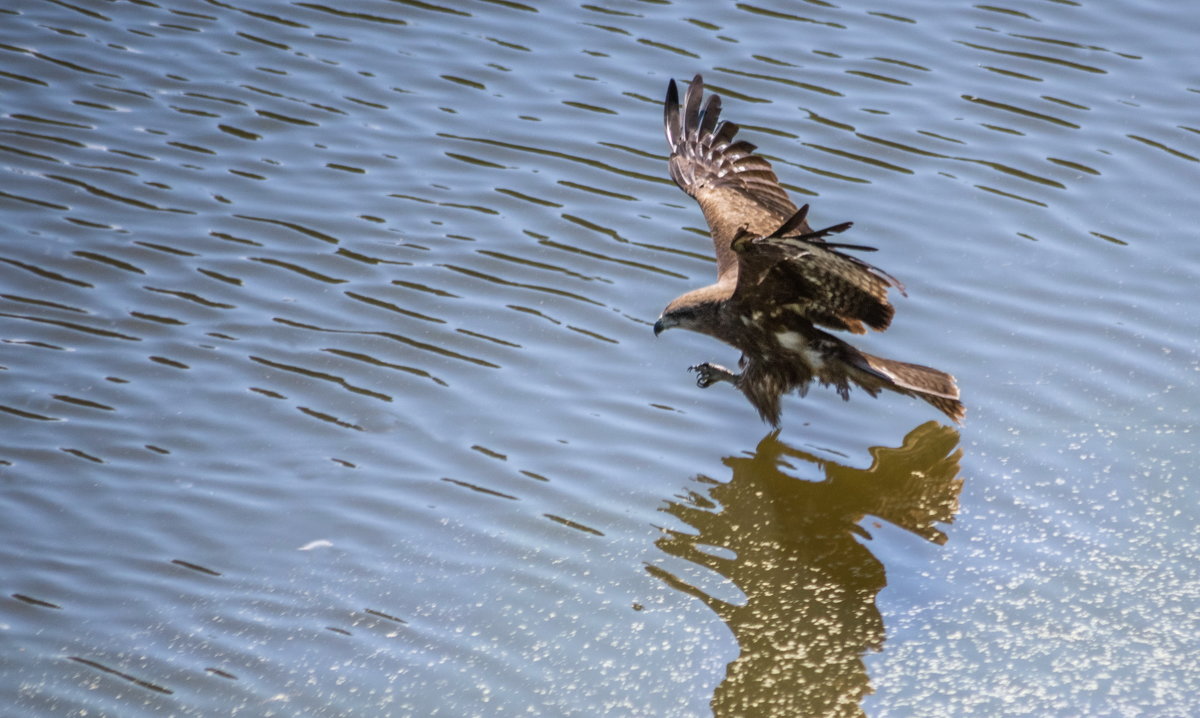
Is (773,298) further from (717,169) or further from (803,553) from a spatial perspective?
(717,169)

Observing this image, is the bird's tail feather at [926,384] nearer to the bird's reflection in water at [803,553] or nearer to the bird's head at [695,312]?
the bird's reflection in water at [803,553]

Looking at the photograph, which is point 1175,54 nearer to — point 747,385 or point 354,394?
point 747,385

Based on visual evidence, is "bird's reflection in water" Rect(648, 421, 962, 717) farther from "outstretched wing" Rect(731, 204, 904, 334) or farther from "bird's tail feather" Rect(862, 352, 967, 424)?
"outstretched wing" Rect(731, 204, 904, 334)

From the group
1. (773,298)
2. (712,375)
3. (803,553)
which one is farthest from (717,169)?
(803,553)

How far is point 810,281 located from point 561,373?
4.20 ft

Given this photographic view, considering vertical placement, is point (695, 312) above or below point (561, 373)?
above

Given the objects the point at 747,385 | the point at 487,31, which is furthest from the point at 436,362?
the point at 487,31

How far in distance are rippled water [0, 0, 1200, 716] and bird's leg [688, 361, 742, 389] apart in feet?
0.28

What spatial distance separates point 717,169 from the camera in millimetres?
6633

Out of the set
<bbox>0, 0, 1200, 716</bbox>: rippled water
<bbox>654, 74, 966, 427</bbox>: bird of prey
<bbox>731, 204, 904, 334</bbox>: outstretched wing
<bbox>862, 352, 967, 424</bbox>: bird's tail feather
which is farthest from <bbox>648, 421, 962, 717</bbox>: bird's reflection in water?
<bbox>731, 204, 904, 334</bbox>: outstretched wing

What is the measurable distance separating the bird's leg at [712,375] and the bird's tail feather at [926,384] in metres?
0.63

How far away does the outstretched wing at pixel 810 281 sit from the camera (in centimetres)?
491

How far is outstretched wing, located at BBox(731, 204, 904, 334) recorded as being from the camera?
16.1 ft

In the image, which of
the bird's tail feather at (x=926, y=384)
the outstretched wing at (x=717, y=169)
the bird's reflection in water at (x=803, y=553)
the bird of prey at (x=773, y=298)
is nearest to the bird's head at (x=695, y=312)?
the bird of prey at (x=773, y=298)
